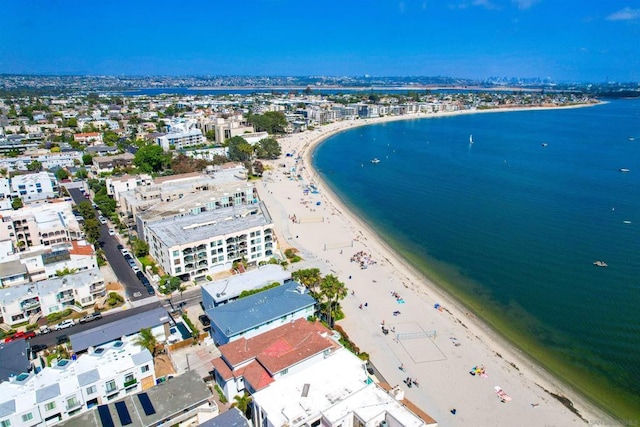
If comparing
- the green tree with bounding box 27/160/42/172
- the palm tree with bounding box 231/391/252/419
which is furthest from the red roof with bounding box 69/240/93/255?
the green tree with bounding box 27/160/42/172

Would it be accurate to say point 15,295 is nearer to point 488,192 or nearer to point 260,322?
point 260,322

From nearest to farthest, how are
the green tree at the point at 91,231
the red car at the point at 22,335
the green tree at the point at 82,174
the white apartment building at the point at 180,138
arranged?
the red car at the point at 22,335 → the green tree at the point at 91,231 → the green tree at the point at 82,174 → the white apartment building at the point at 180,138

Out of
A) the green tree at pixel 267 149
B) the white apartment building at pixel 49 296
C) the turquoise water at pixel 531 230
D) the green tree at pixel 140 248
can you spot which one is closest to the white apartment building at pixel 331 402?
the turquoise water at pixel 531 230

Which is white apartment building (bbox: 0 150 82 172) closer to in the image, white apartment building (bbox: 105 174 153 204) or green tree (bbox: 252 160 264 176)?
white apartment building (bbox: 105 174 153 204)

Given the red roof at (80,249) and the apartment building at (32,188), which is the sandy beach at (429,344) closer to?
the red roof at (80,249)

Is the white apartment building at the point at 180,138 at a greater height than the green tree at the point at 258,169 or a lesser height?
greater

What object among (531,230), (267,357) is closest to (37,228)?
(267,357)
